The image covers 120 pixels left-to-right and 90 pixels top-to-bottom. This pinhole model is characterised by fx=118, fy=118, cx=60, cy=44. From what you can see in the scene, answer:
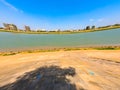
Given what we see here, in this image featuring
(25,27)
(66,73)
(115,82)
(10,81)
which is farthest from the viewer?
(25,27)

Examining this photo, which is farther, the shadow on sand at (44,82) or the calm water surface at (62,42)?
the calm water surface at (62,42)

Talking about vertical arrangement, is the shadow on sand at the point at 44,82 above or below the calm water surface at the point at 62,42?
above

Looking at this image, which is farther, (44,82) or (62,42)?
(62,42)

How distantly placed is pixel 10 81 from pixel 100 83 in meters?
6.00

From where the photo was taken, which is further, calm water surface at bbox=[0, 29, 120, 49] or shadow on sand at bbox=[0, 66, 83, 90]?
calm water surface at bbox=[0, 29, 120, 49]

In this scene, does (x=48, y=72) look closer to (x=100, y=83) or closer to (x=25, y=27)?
(x=100, y=83)

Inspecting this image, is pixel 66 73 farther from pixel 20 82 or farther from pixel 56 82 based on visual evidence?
pixel 20 82

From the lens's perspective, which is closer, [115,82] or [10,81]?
[115,82]

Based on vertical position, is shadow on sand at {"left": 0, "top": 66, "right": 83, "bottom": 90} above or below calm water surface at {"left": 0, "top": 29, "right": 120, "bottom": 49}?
above

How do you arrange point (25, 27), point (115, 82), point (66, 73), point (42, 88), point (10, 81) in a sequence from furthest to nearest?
point (25, 27) < point (66, 73) < point (10, 81) < point (115, 82) < point (42, 88)

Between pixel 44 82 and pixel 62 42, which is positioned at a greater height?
pixel 44 82

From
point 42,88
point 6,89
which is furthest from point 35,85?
point 6,89

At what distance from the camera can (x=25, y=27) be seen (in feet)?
554

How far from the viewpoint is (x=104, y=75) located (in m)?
8.59
